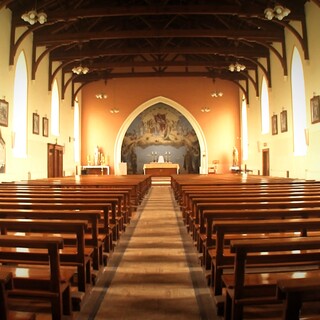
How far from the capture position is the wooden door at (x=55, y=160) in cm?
1648

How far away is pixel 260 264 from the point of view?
2.53 metres

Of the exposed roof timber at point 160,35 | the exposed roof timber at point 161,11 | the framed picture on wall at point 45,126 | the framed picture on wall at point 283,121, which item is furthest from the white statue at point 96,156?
the framed picture on wall at point 283,121

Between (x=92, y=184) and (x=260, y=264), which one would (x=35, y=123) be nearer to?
(x=92, y=184)

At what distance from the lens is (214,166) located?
21734 mm

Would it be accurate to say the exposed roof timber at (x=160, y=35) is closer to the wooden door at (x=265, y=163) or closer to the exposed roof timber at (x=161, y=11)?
the exposed roof timber at (x=161, y=11)

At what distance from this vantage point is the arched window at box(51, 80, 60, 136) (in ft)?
56.9

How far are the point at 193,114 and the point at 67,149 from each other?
8.03 metres

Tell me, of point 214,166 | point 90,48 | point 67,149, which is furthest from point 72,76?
point 214,166

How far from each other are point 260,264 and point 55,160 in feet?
51.4

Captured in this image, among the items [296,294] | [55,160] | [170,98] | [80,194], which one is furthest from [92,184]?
[170,98]

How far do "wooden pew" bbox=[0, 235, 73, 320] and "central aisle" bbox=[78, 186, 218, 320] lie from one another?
548 mm

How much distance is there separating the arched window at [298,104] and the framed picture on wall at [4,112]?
1054 centimetres

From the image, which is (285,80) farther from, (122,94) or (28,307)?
(28,307)

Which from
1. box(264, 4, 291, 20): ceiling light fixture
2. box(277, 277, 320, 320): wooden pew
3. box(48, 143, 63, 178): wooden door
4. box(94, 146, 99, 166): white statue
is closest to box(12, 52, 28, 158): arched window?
box(48, 143, 63, 178): wooden door
